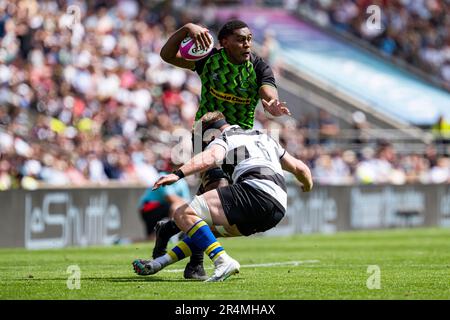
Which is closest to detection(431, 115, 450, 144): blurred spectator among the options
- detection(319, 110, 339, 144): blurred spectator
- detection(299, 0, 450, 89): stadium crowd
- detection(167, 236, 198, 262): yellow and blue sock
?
detection(319, 110, 339, 144): blurred spectator

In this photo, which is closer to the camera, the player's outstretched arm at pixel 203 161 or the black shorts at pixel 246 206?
the player's outstretched arm at pixel 203 161

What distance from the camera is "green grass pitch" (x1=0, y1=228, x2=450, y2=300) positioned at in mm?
9203

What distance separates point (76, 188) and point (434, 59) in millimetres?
23547

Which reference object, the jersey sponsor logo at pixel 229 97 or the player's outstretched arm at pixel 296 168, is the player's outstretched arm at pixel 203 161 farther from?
the jersey sponsor logo at pixel 229 97

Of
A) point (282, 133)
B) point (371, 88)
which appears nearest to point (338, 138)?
point (282, 133)

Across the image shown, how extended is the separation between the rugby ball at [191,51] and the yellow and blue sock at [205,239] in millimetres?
2139

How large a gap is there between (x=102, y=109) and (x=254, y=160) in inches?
590

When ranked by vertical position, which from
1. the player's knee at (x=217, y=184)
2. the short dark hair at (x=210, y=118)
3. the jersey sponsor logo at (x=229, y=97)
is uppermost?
the jersey sponsor logo at (x=229, y=97)

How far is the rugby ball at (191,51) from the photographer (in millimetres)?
11328

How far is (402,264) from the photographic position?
13859 millimetres

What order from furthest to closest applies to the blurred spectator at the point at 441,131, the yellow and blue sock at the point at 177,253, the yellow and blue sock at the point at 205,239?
the blurred spectator at the point at 441,131, the yellow and blue sock at the point at 177,253, the yellow and blue sock at the point at 205,239

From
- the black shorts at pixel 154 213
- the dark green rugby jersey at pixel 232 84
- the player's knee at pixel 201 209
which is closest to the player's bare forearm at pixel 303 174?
the dark green rugby jersey at pixel 232 84

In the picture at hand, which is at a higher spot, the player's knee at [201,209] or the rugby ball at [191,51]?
the rugby ball at [191,51]
